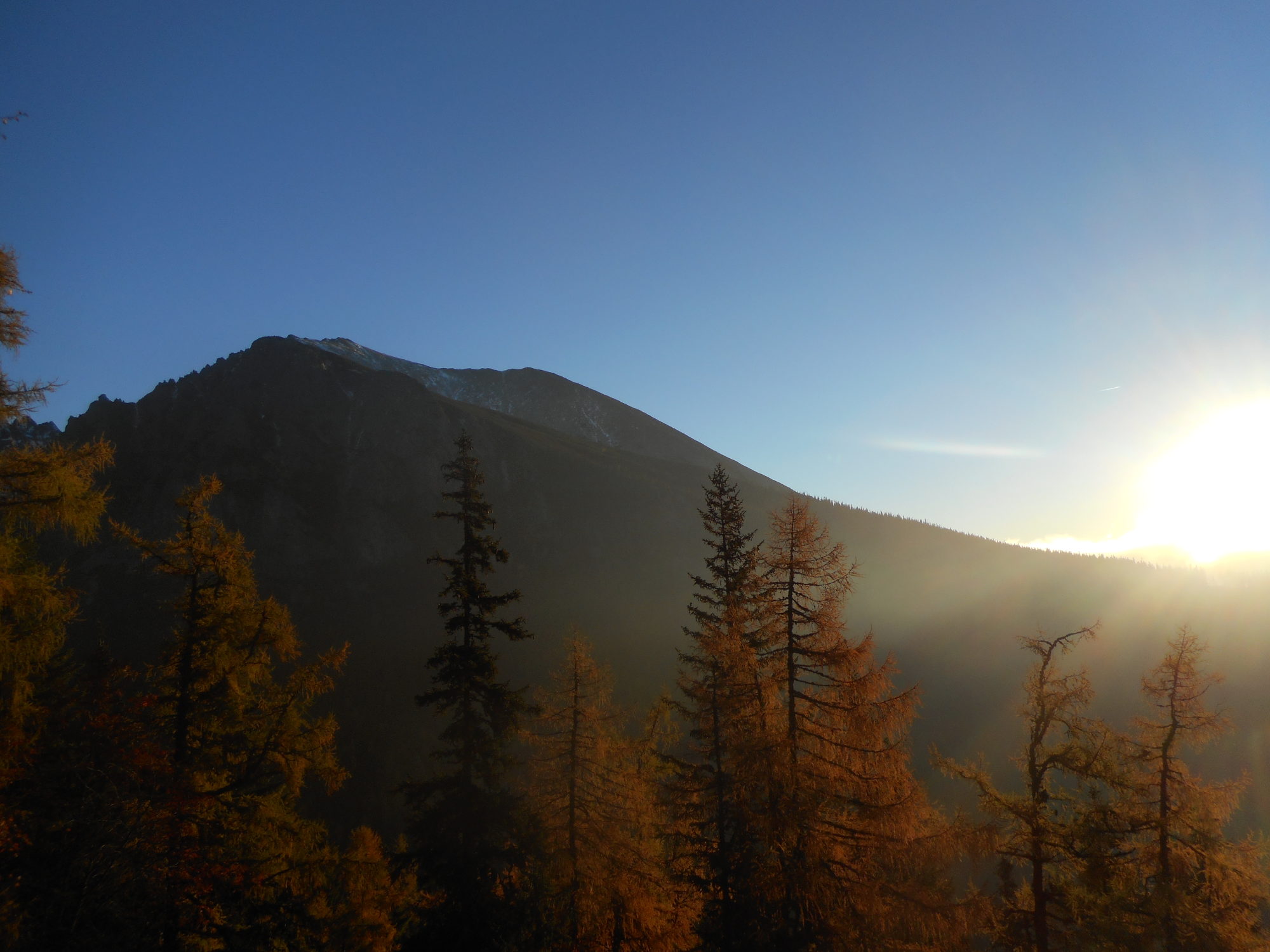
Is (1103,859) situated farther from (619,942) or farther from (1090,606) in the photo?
(1090,606)

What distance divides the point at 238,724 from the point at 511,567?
86.0 m

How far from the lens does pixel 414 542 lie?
9862cm

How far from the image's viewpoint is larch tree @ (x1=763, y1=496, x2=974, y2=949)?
38.3 feet

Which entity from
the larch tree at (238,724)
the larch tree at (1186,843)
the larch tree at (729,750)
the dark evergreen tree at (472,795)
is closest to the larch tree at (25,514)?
the larch tree at (238,724)

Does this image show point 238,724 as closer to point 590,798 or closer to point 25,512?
point 25,512

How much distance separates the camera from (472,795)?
56.4 feet

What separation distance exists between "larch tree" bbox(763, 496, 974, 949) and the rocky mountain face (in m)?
52.5

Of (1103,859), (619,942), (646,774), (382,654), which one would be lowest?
(382,654)

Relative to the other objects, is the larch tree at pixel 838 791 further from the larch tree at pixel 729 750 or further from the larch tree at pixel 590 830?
the larch tree at pixel 590 830

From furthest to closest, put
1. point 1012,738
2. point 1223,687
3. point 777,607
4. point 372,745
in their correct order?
point 1223,687 → point 1012,738 → point 372,745 → point 777,607

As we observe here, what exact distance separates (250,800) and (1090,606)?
117 m

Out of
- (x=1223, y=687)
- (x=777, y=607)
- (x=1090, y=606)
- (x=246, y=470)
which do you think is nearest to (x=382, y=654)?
(x=246, y=470)

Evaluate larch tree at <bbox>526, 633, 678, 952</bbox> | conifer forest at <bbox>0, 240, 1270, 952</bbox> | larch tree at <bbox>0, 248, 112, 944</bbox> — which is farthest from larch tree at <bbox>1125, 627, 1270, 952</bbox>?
larch tree at <bbox>0, 248, 112, 944</bbox>

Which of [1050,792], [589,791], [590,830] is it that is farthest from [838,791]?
[590,830]
